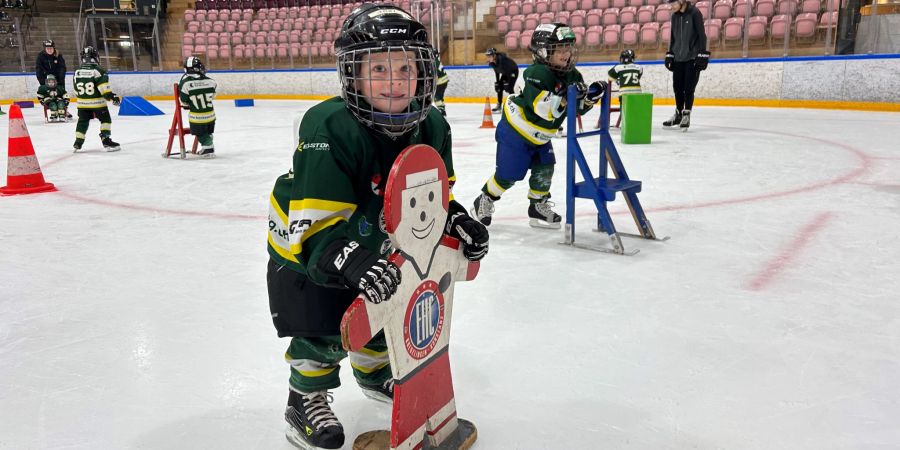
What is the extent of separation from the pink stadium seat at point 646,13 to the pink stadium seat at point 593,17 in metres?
0.70

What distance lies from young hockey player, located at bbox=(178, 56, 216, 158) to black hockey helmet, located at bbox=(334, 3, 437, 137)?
5446mm

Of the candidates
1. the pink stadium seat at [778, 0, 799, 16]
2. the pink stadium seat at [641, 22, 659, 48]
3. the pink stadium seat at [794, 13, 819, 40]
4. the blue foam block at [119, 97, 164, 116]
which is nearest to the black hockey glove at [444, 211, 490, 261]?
the pink stadium seat at [794, 13, 819, 40]

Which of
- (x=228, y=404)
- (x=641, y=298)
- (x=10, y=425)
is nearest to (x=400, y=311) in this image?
(x=228, y=404)

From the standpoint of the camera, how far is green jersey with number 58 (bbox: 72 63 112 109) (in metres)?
6.84

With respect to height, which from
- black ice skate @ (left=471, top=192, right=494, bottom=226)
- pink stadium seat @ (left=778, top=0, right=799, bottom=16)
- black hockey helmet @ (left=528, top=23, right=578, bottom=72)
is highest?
pink stadium seat @ (left=778, top=0, right=799, bottom=16)

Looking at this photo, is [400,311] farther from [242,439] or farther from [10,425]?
[10,425]

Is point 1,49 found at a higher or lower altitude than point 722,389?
higher

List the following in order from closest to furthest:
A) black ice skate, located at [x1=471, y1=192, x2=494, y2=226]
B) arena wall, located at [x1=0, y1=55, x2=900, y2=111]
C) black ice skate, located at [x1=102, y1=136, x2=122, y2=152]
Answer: black ice skate, located at [x1=471, y1=192, x2=494, y2=226] → black ice skate, located at [x1=102, y1=136, x2=122, y2=152] → arena wall, located at [x1=0, y1=55, x2=900, y2=111]

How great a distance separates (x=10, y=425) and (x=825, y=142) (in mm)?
6320

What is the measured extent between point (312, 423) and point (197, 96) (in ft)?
17.7

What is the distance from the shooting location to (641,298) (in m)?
2.35

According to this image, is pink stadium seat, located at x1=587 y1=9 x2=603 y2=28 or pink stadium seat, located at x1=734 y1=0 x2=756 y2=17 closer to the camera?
pink stadium seat, located at x1=734 y1=0 x2=756 y2=17

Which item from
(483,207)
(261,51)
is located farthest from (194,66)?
(261,51)

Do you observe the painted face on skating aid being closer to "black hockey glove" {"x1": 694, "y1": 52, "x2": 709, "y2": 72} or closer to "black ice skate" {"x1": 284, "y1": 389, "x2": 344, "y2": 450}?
"black ice skate" {"x1": 284, "y1": 389, "x2": 344, "y2": 450}
